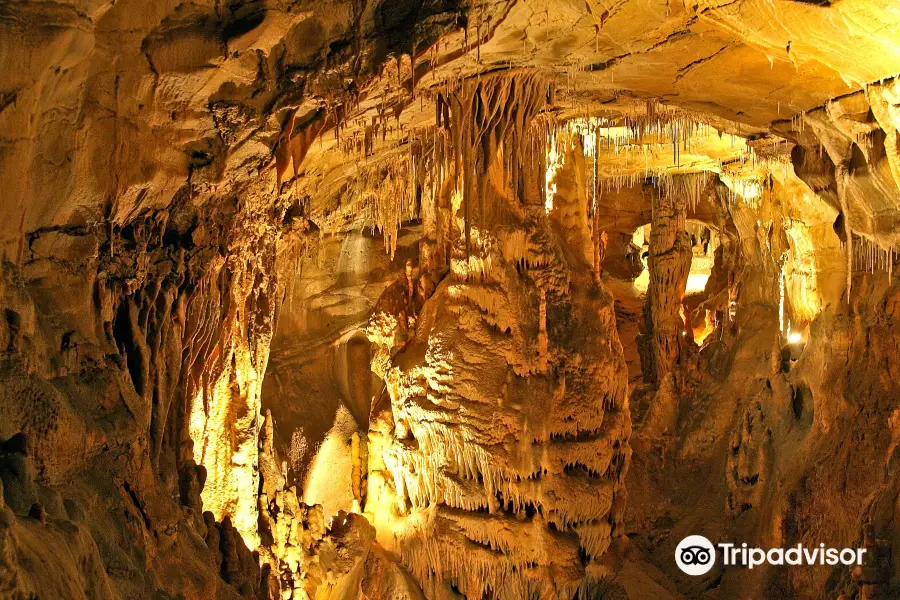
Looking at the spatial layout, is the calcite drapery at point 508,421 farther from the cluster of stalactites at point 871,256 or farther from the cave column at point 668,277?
the cave column at point 668,277

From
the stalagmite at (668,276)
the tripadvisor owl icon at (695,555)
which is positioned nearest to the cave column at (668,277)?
the stalagmite at (668,276)

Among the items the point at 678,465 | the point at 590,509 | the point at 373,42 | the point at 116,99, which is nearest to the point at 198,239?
the point at 116,99

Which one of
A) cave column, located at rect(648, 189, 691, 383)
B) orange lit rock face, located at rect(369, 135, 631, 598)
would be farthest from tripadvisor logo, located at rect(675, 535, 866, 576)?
cave column, located at rect(648, 189, 691, 383)

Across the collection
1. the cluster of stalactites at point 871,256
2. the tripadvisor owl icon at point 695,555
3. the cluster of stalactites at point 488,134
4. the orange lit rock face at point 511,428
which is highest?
the cluster of stalactites at point 488,134

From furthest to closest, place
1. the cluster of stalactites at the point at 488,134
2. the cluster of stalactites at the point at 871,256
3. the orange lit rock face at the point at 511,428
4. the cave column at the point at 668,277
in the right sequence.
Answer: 1. the cave column at the point at 668,277
2. the cluster of stalactites at the point at 871,256
3. the orange lit rock face at the point at 511,428
4. the cluster of stalactites at the point at 488,134

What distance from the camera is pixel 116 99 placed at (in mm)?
4648

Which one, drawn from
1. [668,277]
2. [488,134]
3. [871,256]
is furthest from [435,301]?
[668,277]

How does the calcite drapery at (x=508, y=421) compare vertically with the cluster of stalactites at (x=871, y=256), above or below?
below

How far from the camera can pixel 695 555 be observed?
10172 mm

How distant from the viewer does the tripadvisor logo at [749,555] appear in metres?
8.23

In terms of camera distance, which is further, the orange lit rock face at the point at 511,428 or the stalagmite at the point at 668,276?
the stalagmite at the point at 668,276

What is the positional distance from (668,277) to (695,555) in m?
4.23

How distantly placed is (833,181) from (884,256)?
213cm

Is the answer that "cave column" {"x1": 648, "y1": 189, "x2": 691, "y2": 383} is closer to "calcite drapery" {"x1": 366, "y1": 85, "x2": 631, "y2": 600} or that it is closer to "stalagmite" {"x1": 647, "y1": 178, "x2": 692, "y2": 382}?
"stalagmite" {"x1": 647, "y1": 178, "x2": 692, "y2": 382}
